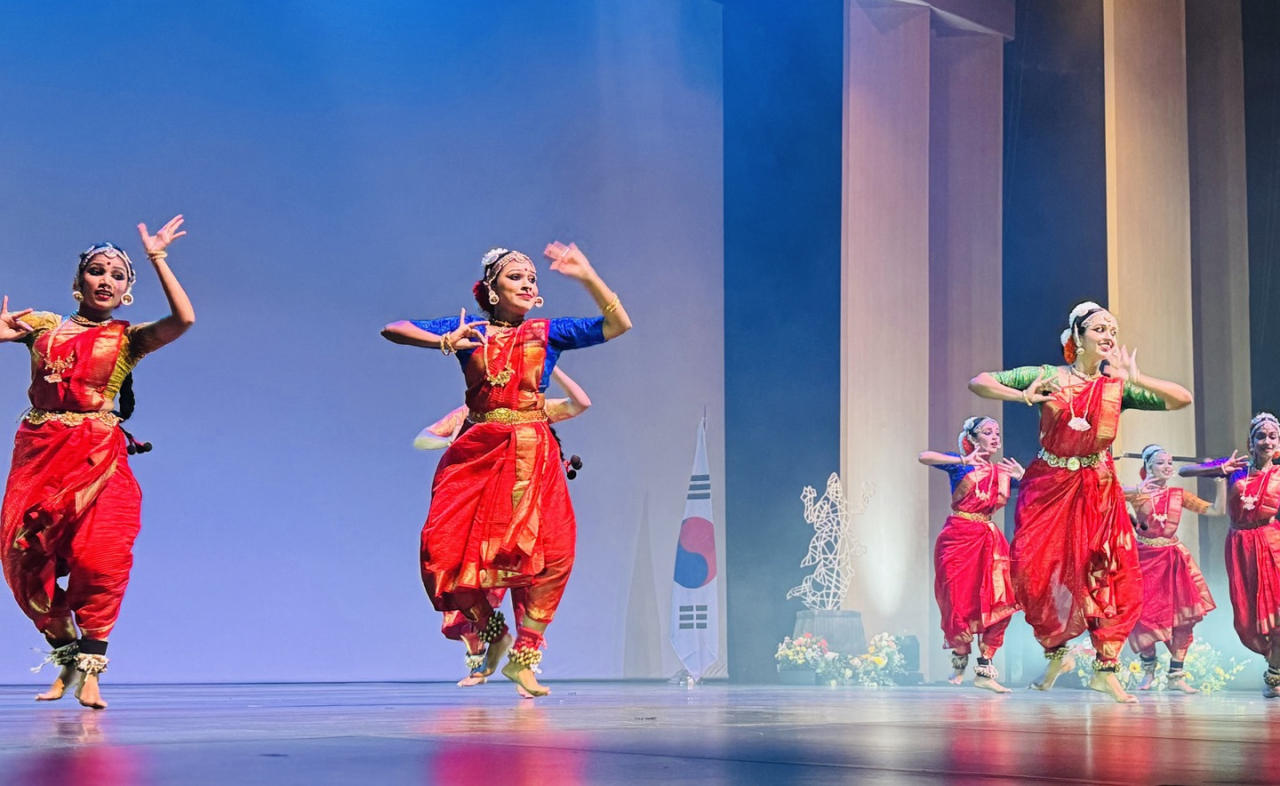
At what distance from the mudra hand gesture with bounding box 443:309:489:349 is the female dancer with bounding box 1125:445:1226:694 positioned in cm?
453

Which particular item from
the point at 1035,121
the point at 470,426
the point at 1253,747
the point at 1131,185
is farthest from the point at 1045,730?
the point at 1035,121

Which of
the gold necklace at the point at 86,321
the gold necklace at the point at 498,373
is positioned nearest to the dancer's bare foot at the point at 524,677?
the gold necklace at the point at 498,373

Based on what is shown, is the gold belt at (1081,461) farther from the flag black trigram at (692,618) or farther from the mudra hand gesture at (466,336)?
the flag black trigram at (692,618)

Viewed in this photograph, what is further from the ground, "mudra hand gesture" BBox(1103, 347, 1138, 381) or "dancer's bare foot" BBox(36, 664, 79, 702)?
"mudra hand gesture" BBox(1103, 347, 1138, 381)

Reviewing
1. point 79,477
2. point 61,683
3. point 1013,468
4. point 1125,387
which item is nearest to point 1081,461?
point 1125,387

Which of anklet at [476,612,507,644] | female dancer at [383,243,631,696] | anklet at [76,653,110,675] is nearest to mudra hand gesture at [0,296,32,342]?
anklet at [76,653,110,675]

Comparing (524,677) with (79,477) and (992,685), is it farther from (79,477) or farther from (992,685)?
(992,685)

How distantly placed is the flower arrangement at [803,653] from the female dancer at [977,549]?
59.7 inches

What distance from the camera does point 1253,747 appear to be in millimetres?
2422

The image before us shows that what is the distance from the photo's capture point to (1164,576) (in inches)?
309

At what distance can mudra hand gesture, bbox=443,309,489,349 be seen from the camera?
14.2 ft

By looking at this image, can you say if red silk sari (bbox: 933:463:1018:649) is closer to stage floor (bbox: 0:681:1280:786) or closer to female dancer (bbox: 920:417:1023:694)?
female dancer (bbox: 920:417:1023:694)

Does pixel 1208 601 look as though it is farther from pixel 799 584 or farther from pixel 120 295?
pixel 120 295

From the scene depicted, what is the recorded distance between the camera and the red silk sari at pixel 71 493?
3.98 metres
